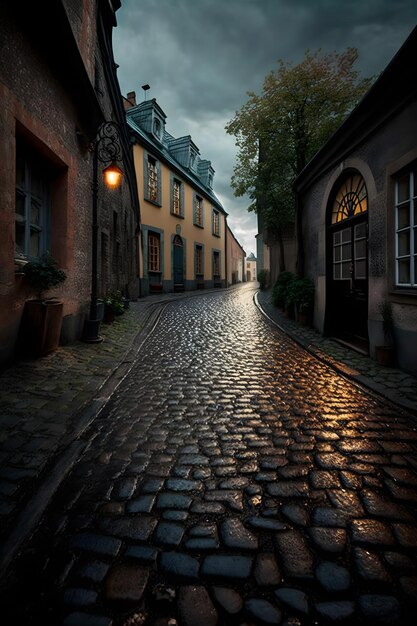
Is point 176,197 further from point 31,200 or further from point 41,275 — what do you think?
point 41,275

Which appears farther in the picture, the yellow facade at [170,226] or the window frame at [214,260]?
the window frame at [214,260]

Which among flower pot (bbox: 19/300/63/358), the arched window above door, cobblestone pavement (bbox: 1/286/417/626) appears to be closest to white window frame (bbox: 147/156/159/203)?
the arched window above door

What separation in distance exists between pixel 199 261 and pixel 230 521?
23.8 m

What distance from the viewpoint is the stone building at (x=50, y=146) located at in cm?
413

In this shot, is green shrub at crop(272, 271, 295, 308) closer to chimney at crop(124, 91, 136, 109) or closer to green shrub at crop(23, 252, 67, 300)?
green shrub at crop(23, 252, 67, 300)

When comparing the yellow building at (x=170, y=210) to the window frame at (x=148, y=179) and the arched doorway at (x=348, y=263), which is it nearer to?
the window frame at (x=148, y=179)

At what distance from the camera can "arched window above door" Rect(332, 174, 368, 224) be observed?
20.6 ft

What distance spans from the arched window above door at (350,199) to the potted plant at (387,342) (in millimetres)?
2181

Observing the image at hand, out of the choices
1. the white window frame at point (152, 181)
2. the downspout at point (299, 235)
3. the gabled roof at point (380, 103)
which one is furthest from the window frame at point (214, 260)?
the gabled roof at point (380, 103)

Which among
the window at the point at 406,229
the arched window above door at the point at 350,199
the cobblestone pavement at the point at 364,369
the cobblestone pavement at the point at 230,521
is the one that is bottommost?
the cobblestone pavement at the point at 230,521

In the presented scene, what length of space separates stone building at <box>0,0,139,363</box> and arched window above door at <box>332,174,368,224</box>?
17.9ft

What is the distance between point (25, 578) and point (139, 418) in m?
1.79

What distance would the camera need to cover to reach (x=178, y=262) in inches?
841

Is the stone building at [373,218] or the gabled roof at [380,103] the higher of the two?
the gabled roof at [380,103]
